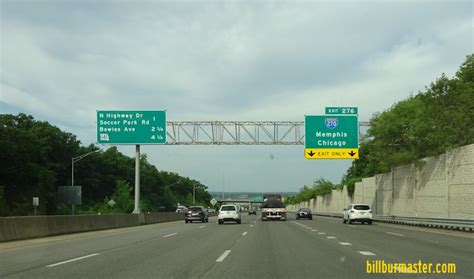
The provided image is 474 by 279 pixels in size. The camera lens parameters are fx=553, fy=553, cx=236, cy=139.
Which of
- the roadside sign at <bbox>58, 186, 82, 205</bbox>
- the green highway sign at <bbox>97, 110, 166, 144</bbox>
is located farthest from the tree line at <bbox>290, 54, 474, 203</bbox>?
the roadside sign at <bbox>58, 186, 82, 205</bbox>

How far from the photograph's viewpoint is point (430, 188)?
42094mm

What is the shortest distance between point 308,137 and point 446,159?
11.4 meters

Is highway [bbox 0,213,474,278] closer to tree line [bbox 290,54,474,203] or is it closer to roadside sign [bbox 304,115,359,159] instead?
tree line [bbox 290,54,474,203]

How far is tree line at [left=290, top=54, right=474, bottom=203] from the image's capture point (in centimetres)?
4144

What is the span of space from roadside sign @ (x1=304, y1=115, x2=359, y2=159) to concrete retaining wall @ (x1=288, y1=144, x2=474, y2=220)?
5.59m

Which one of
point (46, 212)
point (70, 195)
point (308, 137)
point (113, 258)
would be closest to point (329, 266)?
point (113, 258)

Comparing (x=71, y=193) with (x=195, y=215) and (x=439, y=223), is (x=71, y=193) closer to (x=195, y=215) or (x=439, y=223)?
(x=195, y=215)

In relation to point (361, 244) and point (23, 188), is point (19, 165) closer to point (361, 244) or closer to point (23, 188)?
point (23, 188)

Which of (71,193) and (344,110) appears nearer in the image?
(344,110)

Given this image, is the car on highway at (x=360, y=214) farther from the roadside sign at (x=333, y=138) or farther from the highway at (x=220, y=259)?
the highway at (x=220, y=259)

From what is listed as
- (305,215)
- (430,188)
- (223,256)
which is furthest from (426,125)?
(223,256)

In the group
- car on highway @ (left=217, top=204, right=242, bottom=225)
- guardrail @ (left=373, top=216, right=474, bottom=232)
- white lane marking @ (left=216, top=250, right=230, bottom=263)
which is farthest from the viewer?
car on highway @ (left=217, top=204, right=242, bottom=225)

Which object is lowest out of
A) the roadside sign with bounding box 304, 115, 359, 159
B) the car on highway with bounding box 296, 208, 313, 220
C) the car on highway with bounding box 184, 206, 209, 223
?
the car on highway with bounding box 296, 208, 313, 220

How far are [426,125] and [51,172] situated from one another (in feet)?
209
